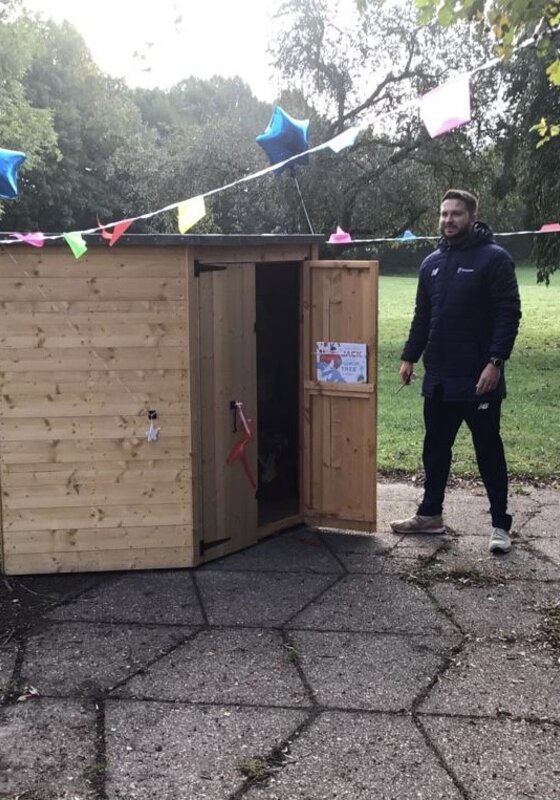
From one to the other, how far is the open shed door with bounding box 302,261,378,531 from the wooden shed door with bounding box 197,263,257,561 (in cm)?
45

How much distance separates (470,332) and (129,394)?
210cm

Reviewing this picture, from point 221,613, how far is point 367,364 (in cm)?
194

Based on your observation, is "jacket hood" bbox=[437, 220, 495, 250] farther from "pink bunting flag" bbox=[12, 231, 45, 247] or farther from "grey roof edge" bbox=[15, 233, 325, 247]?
"pink bunting flag" bbox=[12, 231, 45, 247]

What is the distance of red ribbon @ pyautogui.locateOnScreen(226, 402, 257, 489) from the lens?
544cm

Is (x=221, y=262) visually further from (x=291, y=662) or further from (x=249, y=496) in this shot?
(x=291, y=662)

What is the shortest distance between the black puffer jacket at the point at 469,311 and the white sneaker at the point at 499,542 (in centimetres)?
92

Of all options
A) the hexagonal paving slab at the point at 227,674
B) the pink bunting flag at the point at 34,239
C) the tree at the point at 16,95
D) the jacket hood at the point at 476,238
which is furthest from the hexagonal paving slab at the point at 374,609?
the tree at the point at 16,95

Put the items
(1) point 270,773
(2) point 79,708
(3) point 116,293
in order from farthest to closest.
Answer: (3) point 116,293 < (2) point 79,708 < (1) point 270,773

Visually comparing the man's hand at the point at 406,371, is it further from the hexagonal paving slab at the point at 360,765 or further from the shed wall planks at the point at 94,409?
the hexagonal paving slab at the point at 360,765

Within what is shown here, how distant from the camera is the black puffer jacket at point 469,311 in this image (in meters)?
5.09

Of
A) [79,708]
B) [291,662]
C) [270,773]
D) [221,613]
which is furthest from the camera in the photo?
[221,613]

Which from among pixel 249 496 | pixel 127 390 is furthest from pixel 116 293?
pixel 249 496

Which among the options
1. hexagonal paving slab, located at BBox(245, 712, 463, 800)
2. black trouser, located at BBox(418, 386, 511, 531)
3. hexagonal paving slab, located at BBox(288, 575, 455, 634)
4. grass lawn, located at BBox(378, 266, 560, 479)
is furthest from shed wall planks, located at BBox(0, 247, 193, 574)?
grass lawn, located at BBox(378, 266, 560, 479)

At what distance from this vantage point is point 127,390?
5.03m
